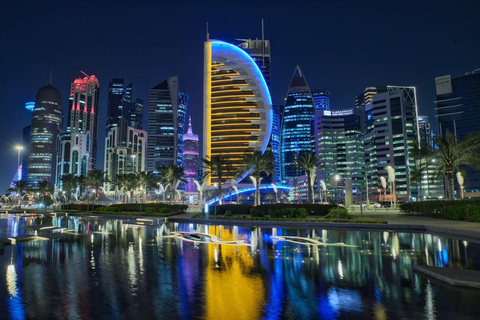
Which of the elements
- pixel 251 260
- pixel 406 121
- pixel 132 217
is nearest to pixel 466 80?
pixel 406 121

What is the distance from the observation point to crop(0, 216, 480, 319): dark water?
282 inches

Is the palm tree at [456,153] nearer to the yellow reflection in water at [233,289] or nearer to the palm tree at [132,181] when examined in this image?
the yellow reflection in water at [233,289]

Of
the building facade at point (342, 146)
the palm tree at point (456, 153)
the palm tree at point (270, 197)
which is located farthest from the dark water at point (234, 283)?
the building facade at point (342, 146)

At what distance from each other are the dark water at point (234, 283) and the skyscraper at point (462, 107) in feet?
543

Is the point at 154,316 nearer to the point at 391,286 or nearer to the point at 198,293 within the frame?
the point at 198,293

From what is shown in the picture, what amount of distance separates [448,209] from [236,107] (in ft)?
396

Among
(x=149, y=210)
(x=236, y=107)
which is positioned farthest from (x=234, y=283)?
(x=236, y=107)

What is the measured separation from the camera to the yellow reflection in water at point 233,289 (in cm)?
704

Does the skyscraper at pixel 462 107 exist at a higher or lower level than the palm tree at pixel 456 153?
higher

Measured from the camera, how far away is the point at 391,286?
914 centimetres

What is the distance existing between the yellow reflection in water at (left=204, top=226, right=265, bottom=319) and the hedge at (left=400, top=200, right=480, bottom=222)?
22784 millimetres

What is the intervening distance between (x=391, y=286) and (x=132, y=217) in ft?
121

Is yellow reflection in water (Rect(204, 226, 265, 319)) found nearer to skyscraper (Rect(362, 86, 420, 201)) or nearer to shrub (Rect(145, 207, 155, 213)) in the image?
shrub (Rect(145, 207, 155, 213))

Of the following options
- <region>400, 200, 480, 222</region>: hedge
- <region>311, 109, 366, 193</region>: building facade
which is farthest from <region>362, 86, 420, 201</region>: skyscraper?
<region>400, 200, 480, 222</region>: hedge
